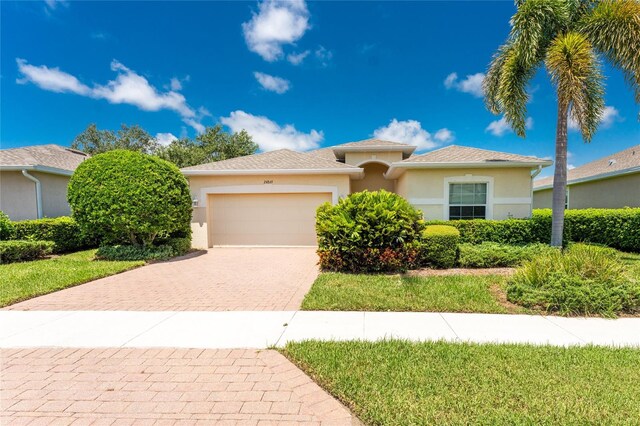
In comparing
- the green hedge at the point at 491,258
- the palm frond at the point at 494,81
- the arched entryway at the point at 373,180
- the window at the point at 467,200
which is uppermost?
the palm frond at the point at 494,81

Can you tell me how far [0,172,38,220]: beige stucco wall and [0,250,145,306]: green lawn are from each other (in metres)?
3.59

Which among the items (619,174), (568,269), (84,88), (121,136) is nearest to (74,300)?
(568,269)

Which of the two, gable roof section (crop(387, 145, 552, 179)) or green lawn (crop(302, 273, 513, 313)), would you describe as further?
gable roof section (crop(387, 145, 552, 179))

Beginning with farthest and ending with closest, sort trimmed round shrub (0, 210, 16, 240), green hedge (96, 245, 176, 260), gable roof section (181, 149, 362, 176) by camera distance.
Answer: gable roof section (181, 149, 362, 176) → green hedge (96, 245, 176, 260) → trimmed round shrub (0, 210, 16, 240)

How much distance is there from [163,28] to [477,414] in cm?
1377

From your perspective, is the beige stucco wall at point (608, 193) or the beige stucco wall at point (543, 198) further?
→ the beige stucco wall at point (543, 198)

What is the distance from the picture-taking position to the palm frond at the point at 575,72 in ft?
25.9

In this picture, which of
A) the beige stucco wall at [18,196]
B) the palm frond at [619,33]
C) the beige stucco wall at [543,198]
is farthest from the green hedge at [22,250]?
the beige stucco wall at [543,198]

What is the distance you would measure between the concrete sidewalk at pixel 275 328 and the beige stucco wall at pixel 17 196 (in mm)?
9120

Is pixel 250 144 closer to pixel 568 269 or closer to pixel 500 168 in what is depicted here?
pixel 500 168

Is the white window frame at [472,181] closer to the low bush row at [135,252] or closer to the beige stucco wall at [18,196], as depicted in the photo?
the low bush row at [135,252]

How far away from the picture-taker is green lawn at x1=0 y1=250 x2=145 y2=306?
6.17 m

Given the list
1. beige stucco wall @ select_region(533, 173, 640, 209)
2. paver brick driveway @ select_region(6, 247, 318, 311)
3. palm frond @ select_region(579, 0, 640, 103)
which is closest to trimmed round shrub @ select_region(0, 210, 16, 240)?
paver brick driveway @ select_region(6, 247, 318, 311)

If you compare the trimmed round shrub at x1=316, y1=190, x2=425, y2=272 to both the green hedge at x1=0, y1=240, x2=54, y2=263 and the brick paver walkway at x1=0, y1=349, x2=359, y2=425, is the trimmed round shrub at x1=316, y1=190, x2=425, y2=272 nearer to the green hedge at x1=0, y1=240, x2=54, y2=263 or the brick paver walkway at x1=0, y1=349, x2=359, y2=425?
the brick paver walkway at x1=0, y1=349, x2=359, y2=425
